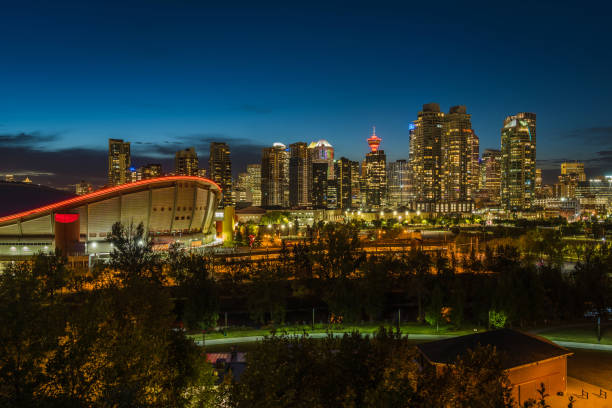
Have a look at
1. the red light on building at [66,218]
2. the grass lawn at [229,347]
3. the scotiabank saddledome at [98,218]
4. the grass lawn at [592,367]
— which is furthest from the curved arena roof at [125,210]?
the grass lawn at [592,367]

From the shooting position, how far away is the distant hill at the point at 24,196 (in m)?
65.2

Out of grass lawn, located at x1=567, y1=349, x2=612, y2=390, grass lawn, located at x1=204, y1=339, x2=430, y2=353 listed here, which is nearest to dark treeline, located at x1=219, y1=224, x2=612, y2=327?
grass lawn, located at x1=204, y1=339, x2=430, y2=353

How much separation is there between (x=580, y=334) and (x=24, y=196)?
7195 cm

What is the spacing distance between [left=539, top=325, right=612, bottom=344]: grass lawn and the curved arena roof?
54.7 metres

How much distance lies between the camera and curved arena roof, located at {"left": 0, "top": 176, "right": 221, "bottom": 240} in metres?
63.8

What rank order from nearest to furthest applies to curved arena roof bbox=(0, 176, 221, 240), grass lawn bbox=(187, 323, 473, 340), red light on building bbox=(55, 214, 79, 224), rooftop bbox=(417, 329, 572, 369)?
rooftop bbox=(417, 329, 572, 369), grass lawn bbox=(187, 323, 473, 340), red light on building bbox=(55, 214, 79, 224), curved arena roof bbox=(0, 176, 221, 240)

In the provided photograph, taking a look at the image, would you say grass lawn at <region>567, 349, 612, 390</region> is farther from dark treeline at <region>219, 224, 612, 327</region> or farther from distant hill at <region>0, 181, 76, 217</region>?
distant hill at <region>0, 181, 76, 217</region>

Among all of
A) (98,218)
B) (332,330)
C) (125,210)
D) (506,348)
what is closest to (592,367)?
(506,348)

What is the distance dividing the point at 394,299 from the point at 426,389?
128 feet

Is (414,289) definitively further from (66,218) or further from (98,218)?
(66,218)

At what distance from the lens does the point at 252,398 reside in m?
12.8

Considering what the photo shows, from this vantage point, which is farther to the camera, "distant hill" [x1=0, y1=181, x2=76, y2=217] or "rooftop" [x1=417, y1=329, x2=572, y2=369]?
"distant hill" [x1=0, y1=181, x2=76, y2=217]

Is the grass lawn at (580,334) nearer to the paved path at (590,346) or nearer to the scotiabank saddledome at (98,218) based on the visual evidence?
the paved path at (590,346)

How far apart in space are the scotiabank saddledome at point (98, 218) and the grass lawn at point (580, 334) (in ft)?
175
